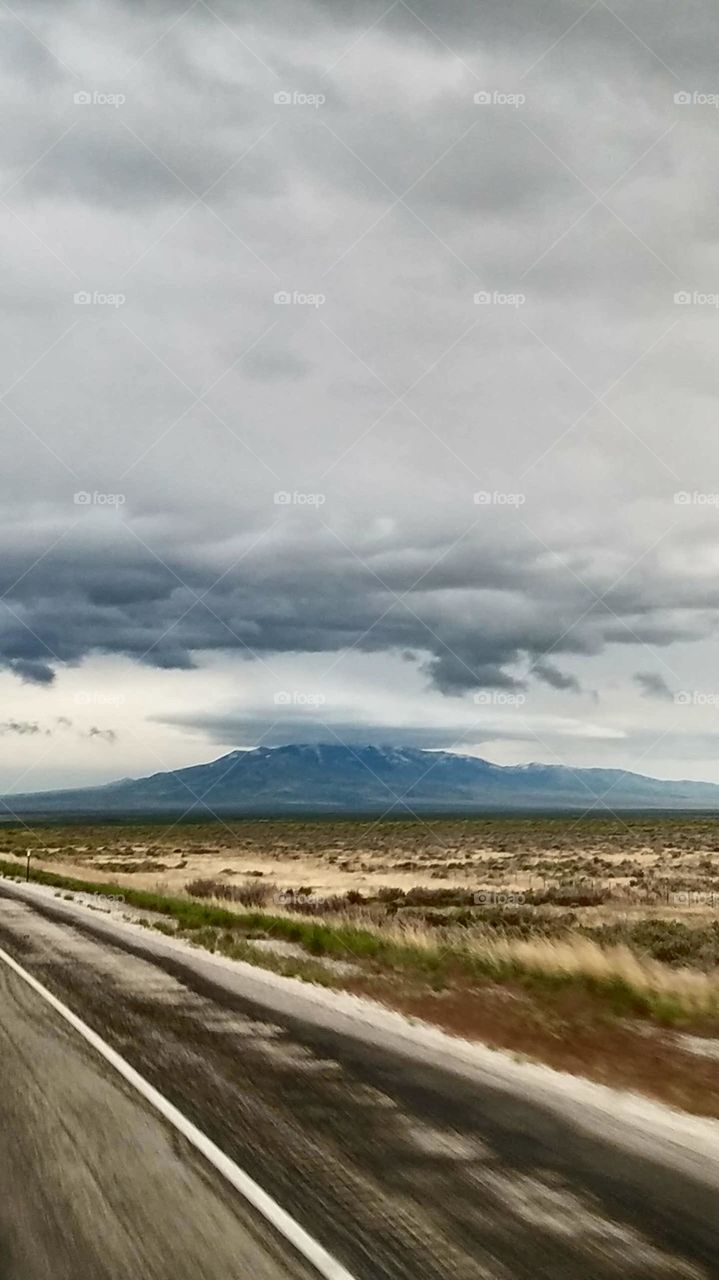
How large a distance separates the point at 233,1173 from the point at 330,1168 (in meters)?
0.68

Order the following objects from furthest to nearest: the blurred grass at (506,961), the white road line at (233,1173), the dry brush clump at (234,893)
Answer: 1. the dry brush clump at (234,893)
2. the blurred grass at (506,961)
3. the white road line at (233,1173)

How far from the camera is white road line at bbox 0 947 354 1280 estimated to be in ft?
17.7

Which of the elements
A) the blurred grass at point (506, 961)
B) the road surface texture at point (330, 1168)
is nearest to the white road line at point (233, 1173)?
the road surface texture at point (330, 1168)

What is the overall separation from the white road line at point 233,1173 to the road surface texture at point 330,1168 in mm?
74

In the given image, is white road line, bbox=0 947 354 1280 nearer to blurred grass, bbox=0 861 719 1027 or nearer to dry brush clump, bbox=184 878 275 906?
blurred grass, bbox=0 861 719 1027

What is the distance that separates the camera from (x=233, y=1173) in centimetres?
674

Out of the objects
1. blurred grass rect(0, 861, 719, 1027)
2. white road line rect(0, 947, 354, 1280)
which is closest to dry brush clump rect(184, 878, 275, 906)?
blurred grass rect(0, 861, 719, 1027)

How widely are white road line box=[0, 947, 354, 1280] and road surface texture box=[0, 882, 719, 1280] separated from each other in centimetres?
7

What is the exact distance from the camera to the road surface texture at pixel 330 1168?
18.1 feet

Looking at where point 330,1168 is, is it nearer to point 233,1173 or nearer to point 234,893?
point 233,1173

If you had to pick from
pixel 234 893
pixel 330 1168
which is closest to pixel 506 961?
pixel 330 1168

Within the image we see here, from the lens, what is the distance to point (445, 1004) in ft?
44.7

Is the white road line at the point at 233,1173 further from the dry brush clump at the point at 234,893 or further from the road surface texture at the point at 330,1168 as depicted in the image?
the dry brush clump at the point at 234,893

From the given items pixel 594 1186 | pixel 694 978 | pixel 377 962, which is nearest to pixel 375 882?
pixel 377 962
